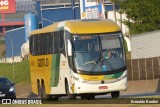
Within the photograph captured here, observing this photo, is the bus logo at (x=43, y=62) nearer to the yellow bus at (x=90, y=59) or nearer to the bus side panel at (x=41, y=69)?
the bus side panel at (x=41, y=69)

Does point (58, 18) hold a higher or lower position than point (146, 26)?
lower

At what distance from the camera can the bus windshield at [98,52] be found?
28.0 m

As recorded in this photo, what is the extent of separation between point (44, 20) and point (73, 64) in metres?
88.3

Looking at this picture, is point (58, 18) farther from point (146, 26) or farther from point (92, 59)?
point (92, 59)

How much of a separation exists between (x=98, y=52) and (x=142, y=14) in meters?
26.5

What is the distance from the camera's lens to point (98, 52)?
28156mm

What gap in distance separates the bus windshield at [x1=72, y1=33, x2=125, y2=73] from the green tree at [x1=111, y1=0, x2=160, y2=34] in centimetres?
2516

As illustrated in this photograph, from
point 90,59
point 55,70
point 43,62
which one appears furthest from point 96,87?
point 43,62

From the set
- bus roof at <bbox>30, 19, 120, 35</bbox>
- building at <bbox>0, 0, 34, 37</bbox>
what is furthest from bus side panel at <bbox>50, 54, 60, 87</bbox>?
building at <bbox>0, 0, 34, 37</bbox>

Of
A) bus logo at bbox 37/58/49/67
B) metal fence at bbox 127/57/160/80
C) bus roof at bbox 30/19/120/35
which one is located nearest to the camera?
bus roof at bbox 30/19/120/35

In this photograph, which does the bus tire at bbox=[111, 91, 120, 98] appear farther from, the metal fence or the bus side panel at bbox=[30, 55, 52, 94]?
the metal fence

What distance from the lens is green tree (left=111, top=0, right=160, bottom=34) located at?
53.3m

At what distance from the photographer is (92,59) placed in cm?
2797

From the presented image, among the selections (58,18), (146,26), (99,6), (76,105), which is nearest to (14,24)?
(58,18)
